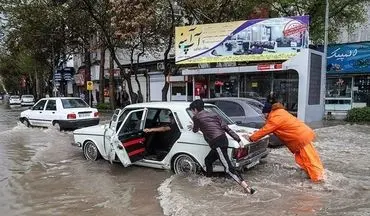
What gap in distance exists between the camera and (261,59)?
19797 millimetres

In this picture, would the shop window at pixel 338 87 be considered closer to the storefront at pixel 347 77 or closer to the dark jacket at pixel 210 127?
the storefront at pixel 347 77

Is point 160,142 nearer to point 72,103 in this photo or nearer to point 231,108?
point 231,108

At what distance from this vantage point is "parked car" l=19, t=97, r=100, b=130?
17094 mm

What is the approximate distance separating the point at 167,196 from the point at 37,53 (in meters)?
34.0

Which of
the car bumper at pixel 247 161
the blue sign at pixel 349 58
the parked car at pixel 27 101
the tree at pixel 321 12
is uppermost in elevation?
the tree at pixel 321 12

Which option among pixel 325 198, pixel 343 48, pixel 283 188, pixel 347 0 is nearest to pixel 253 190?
pixel 283 188

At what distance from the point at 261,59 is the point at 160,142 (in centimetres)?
1152

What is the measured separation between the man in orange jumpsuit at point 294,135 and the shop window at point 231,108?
3662 millimetres

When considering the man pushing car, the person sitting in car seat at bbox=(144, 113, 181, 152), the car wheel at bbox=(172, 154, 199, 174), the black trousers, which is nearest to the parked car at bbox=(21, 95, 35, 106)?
the person sitting in car seat at bbox=(144, 113, 181, 152)

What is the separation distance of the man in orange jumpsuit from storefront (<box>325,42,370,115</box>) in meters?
16.8

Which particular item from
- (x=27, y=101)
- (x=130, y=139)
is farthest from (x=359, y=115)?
(x=27, y=101)

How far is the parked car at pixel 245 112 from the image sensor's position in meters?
11.0

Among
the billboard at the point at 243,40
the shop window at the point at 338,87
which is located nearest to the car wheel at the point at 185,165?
the billboard at the point at 243,40

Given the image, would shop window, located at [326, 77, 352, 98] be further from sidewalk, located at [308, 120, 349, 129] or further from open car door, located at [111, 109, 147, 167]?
open car door, located at [111, 109, 147, 167]
